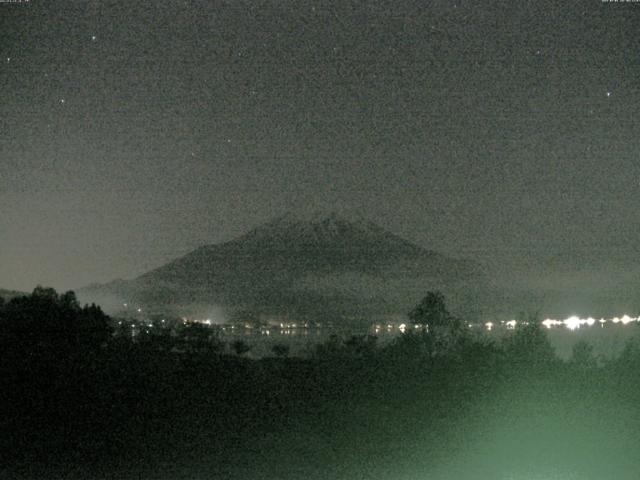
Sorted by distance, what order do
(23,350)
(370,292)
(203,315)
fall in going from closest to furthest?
(23,350), (203,315), (370,292)

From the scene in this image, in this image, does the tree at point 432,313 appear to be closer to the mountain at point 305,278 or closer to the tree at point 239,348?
the tree at point 239,348

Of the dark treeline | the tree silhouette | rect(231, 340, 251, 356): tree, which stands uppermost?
the tree silhouette

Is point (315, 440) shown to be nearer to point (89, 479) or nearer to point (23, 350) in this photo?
point (89, 479)

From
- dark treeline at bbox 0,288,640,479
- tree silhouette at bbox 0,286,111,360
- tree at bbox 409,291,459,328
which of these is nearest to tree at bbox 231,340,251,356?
tree at bbox 409,291,459,328

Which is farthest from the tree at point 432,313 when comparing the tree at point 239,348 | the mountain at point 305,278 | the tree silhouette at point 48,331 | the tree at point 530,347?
the mountain at point 305,278

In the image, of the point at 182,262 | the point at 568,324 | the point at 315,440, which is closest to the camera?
the point at 315,440

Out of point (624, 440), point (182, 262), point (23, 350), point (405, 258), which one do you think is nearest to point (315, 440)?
point (624, 440)

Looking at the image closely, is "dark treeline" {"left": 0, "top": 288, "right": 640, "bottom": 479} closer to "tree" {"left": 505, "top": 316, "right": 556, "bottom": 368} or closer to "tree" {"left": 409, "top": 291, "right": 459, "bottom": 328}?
"tree" {"left": 505, "top": 316, "right": 556, "bottom": 368}
